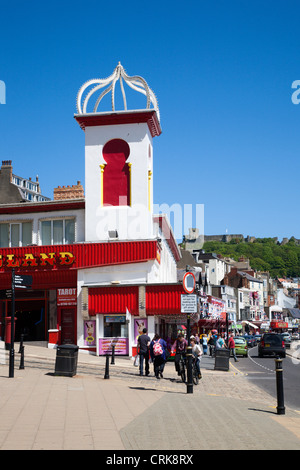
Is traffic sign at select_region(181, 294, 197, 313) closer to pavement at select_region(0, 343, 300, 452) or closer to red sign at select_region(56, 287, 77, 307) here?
pavement at select_region(0, 343, 300, 452)

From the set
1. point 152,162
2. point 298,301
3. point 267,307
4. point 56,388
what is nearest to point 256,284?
point 267,307

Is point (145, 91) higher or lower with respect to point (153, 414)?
higher

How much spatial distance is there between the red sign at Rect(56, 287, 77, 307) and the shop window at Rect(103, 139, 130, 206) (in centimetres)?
557

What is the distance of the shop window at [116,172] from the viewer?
34.8 metres

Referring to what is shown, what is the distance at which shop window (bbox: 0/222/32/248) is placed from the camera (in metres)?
35.6

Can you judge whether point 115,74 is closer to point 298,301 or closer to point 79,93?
point 79,93

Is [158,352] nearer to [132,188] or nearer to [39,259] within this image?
[132,188]

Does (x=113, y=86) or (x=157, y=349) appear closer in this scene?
(x=157, y=349)

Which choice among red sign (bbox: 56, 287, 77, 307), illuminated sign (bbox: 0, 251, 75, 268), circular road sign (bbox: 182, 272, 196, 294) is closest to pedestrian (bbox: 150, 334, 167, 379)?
circular road sign (bbox: 182, 272, 196, 294)

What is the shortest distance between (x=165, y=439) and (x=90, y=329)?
23623mm

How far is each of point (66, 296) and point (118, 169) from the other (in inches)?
323

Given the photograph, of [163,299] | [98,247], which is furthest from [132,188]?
[163,299]

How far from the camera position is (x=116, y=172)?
34969mm

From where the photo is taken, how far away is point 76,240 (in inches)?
1368
